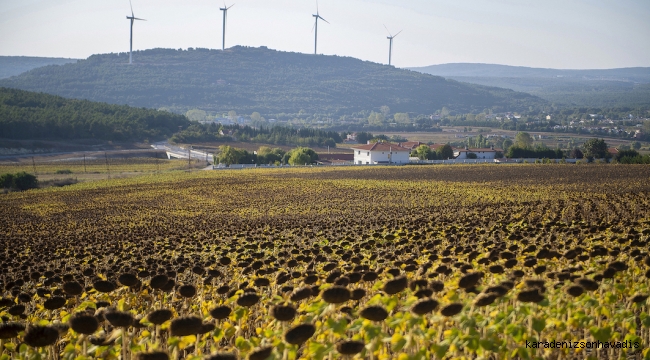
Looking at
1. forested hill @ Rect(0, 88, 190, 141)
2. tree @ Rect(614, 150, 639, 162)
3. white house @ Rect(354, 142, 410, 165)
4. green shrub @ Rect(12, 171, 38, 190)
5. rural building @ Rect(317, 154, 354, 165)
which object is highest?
forested hill @ Rect(0, 88, 190, 141)

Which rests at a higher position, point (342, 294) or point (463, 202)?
point (342, 294)

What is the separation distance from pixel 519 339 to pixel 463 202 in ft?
109

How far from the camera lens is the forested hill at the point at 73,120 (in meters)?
139

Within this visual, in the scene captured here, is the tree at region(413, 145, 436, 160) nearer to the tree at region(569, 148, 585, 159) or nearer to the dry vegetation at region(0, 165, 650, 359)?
the tree at region(569, 148, 585, 159)

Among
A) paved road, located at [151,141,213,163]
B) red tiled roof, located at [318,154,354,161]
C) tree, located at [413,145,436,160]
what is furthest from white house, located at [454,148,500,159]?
paved road, located at [151,141,213,163]

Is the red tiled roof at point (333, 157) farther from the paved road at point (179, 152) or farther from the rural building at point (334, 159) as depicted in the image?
the paved road at point (179, 152)

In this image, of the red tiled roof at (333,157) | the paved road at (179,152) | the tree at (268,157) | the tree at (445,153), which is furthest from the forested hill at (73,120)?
the tree at (445,153)

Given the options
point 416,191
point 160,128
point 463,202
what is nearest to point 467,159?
point 416,191

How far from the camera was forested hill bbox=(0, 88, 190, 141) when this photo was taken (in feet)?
455

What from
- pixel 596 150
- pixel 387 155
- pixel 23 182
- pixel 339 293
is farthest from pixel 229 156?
pixel 339 293

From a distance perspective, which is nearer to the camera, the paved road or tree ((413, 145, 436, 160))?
tree ((413, 145, 436, 160))

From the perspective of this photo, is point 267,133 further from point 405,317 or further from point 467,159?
point 405,317

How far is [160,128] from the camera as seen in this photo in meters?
181

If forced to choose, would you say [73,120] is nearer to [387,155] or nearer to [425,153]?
[387,155]
